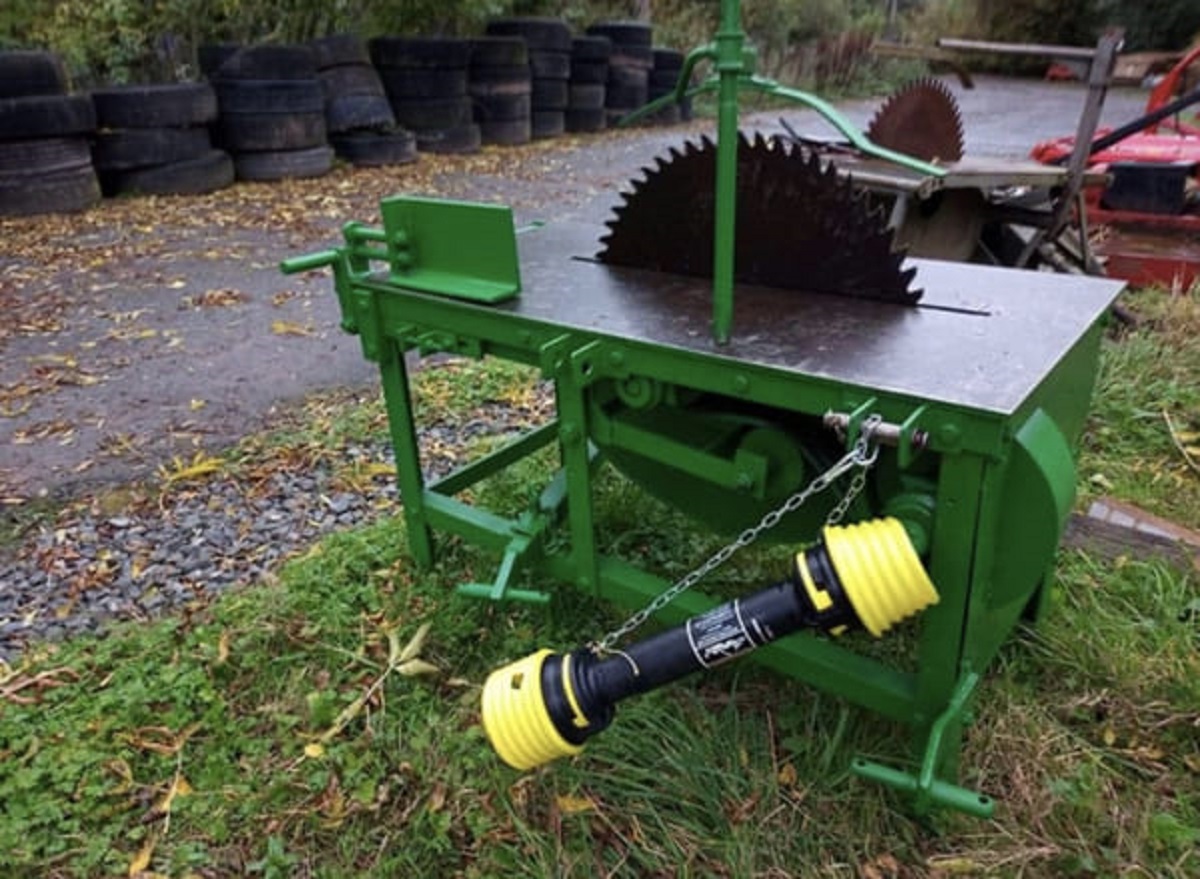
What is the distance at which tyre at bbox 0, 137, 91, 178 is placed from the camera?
6.54m

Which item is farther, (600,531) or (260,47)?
Result: (260,47)

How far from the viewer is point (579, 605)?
2543 millimetres

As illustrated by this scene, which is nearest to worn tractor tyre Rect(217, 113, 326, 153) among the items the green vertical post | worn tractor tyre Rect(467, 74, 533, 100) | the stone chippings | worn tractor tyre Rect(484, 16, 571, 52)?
worn tractor tyre Rect(467, 74, 533, 100)

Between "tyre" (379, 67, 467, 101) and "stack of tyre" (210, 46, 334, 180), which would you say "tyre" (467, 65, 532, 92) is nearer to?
"tyre" (379, 67, 467, 101)

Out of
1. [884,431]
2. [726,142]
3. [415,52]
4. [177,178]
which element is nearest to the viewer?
[884,431]

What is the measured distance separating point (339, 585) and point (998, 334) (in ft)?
5.95

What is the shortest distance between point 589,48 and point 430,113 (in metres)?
2.85

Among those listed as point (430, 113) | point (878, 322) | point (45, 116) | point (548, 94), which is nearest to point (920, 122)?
point (878, 322)

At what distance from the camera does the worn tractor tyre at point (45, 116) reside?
21.3ft

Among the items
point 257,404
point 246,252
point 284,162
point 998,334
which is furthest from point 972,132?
point 998,334

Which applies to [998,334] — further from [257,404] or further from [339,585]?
[257,404]

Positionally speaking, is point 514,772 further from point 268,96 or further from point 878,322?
point 268,96

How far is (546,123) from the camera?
35.4ft

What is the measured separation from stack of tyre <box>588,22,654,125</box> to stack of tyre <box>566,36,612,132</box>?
32cm
